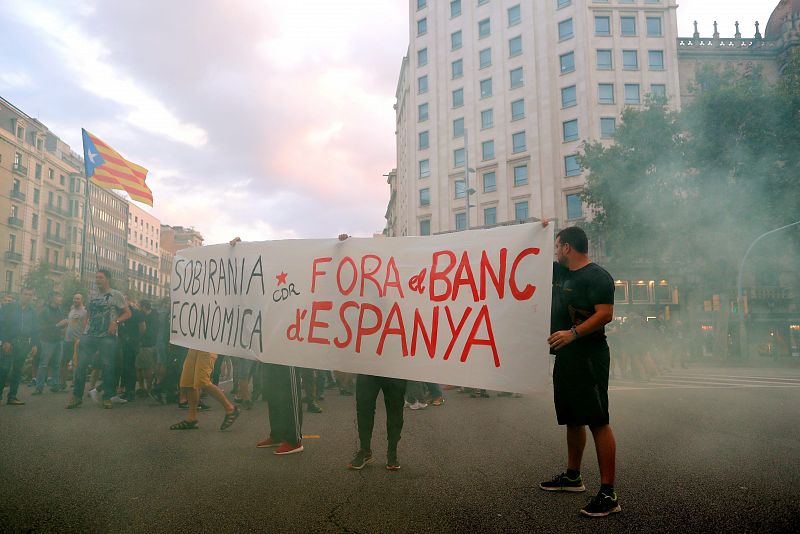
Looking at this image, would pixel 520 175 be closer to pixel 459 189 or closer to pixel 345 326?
pixel 459 189

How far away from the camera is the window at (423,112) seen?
50.3 metres

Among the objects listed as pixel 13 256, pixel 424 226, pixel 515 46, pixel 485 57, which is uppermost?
pixel 515 46

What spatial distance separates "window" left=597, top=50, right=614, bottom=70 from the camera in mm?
42375

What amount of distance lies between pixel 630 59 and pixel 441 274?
4474 centimetres

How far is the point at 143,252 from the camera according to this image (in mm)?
93938

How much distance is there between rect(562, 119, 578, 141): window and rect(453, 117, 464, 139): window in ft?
28.3

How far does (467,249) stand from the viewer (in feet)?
14.4

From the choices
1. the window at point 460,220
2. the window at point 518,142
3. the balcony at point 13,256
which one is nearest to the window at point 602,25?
the window at point 518,142

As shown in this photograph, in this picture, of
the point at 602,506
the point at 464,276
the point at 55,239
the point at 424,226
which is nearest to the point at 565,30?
the point at 424,226

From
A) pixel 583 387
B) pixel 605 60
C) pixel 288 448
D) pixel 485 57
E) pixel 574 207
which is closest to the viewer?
pixel 583 387

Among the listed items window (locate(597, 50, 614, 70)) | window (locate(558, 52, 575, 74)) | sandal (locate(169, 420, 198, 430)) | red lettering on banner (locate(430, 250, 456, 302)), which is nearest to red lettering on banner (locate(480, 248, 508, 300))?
red lettering on banner (locate(430, 250, 456, 302))

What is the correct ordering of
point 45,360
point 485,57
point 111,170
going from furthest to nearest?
point 485,57
point 111,170
point 45,360

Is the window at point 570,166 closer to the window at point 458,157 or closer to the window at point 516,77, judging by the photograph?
the window at point 516,77

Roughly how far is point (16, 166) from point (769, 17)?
7177cm
